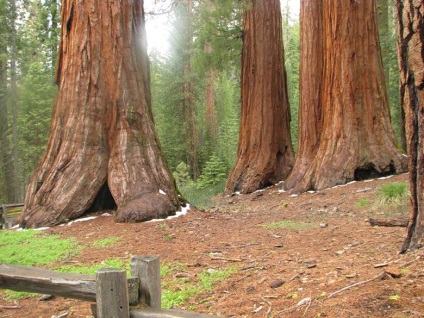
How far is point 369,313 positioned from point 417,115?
1539 millimetres

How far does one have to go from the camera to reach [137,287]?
118 inches

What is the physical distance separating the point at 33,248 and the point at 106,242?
981mm

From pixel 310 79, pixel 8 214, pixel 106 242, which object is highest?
pixel 310 79

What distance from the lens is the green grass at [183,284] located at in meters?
4.02

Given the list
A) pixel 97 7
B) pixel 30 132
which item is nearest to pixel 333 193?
pixel 97 7

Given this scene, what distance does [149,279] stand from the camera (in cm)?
295

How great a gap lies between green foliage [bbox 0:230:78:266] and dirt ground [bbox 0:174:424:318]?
303 millimetres

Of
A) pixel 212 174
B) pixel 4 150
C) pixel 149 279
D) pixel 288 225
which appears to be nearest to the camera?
pixel 149 279

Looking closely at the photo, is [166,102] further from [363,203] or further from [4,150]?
[363,203]

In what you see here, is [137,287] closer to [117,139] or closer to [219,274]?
[219,274]

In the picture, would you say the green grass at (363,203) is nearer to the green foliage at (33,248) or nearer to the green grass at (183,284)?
the green grass at (183,284)

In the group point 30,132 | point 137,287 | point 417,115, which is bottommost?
point 137,287

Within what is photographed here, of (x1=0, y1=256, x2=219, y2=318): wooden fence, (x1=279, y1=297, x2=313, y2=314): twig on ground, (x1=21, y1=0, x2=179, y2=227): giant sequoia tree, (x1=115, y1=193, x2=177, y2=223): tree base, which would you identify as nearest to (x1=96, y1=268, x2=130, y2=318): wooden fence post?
(x1=0, y1=256, x2=219, y2=318): wooden fence

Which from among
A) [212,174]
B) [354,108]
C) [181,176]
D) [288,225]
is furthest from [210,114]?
[288,225]
